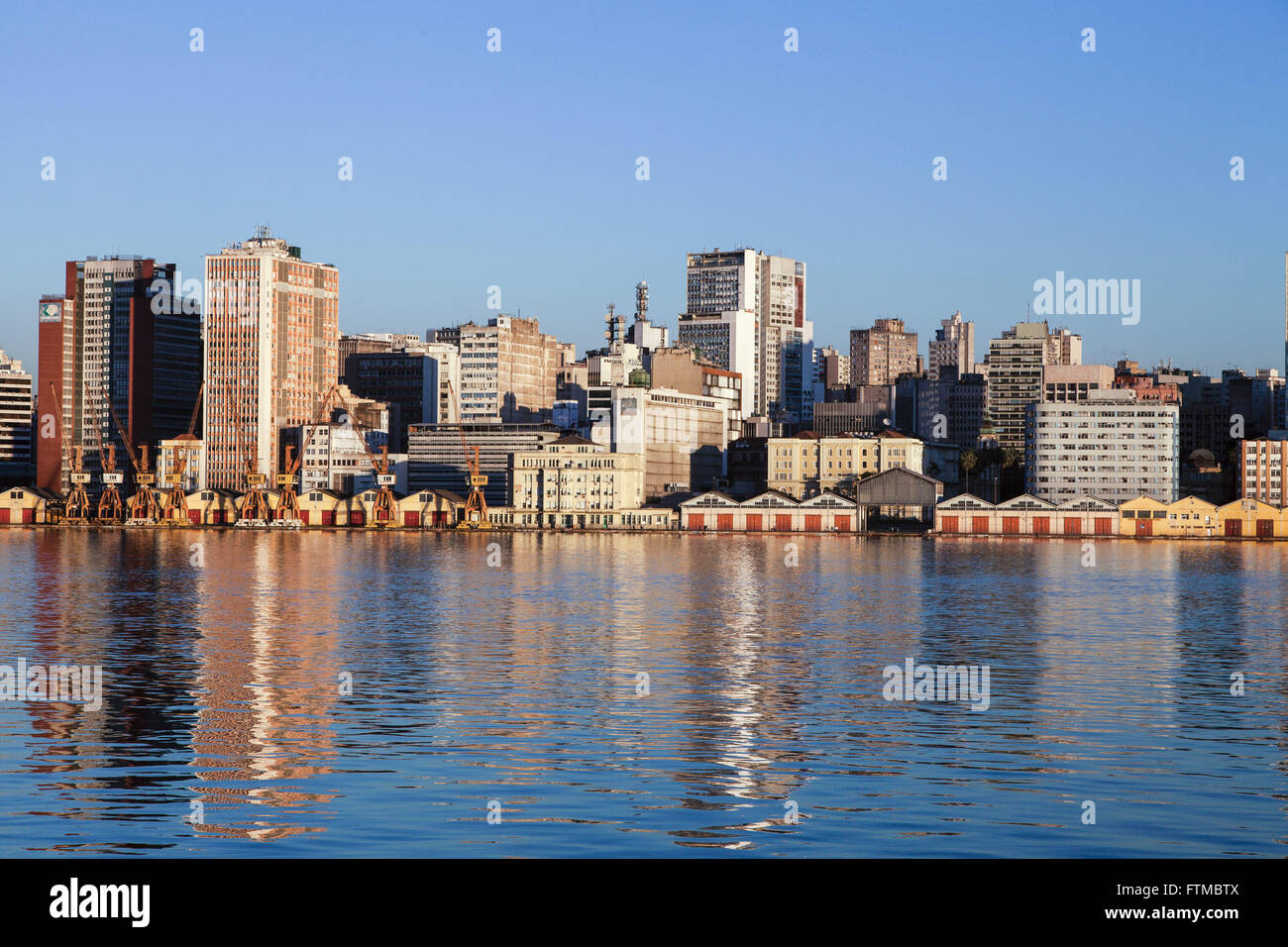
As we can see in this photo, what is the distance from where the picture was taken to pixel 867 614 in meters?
82.9

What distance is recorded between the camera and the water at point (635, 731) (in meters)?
26.3

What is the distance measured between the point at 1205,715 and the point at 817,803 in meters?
18.2

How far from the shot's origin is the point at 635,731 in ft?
126

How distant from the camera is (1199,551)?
185m

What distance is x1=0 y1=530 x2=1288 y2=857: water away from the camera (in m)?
26.3

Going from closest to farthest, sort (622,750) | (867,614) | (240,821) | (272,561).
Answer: (240,821)
(622,750)
(867,614)
(272,561)
